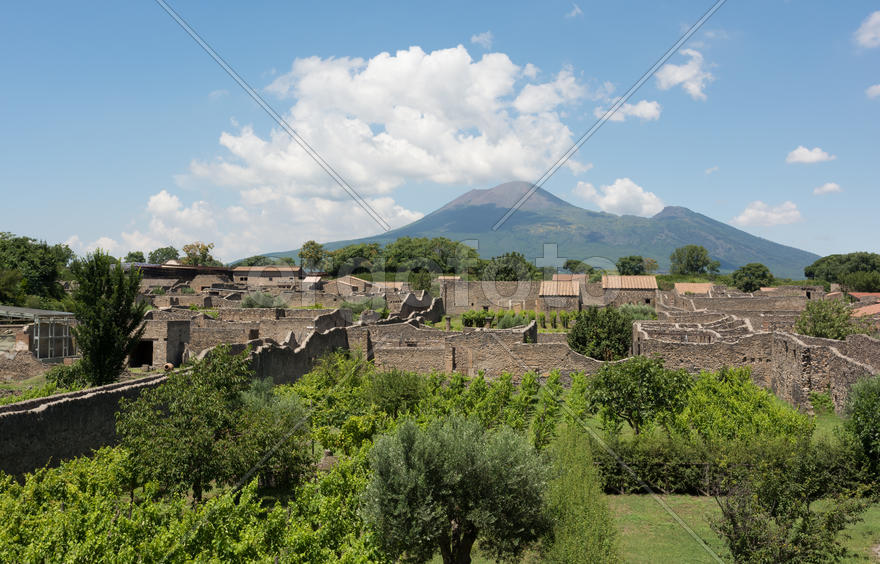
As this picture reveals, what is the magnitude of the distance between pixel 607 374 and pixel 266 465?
1174cm

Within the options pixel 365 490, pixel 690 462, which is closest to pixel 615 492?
pixel 690 462

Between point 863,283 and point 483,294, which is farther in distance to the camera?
point 863,283

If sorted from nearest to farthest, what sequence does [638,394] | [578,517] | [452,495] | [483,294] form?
[452,495] < [578,517] < [638,394] < [483,294]

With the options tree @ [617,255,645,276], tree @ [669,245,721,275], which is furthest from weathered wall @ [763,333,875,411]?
tree @ [669,245,721,275]

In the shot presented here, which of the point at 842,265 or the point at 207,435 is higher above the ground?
the point at 842,265

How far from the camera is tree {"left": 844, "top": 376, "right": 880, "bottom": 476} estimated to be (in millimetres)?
14109

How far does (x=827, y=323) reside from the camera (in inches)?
1188

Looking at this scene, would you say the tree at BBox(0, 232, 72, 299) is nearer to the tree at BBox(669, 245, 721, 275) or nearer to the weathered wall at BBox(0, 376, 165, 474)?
the weathered wall at BBox(0, 376, 165, 474)

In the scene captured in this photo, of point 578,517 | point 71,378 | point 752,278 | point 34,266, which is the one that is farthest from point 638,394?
point 752,278

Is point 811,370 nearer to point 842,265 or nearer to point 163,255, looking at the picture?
point 842,265

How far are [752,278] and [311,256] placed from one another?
Answer: 318ft

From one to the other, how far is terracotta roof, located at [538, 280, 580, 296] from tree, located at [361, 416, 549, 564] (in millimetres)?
51251

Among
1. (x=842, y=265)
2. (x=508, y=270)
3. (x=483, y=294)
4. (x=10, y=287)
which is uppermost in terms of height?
(x=842, y=265)

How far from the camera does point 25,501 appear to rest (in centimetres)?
1088
